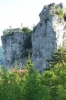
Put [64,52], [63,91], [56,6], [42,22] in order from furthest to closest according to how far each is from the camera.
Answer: [56,6], [42,22], [64,52], [63,91]

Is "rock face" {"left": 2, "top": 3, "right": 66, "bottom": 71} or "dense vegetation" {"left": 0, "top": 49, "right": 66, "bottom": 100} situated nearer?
"dense vegetation" {"left": 0, "top": 49, "right": 66, "bottom": 100}

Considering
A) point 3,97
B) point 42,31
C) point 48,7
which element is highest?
point 48,7

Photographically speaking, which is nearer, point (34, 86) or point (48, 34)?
point (34, 86)

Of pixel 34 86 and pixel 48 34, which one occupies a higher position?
pixel 48 34

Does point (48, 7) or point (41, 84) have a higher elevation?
point (48, 7)

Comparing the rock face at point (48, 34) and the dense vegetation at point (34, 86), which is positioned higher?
the rock face at point (48, 34)

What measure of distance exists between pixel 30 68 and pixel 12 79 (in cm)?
242

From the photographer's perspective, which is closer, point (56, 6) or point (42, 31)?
point (42, 31)

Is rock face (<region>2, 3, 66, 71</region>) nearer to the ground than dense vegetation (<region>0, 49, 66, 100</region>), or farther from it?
farther from it

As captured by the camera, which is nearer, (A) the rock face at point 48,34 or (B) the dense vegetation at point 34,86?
(B) the dense vegetation at point 34,86

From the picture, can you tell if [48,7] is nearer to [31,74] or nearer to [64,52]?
[64,52]

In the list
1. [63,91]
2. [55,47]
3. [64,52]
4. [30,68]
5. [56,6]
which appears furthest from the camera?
[56,6]

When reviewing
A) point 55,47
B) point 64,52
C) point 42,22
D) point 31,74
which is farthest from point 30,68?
point 42,22

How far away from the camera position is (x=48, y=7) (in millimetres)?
61812
